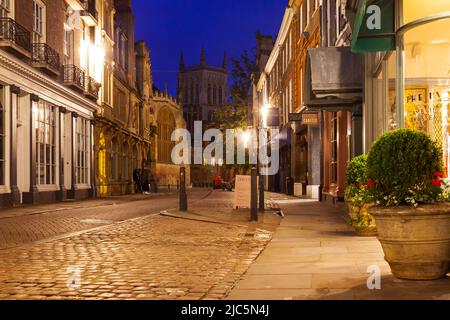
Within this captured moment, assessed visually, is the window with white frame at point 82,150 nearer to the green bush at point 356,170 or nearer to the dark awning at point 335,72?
the dark awning at point 335,72

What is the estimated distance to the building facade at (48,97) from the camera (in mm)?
21703

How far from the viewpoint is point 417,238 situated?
18.9 ft

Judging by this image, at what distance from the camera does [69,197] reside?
29703 mm

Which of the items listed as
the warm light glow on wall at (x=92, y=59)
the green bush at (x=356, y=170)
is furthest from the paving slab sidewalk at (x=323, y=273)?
the warm light glow on wall at (x=92, y=59)

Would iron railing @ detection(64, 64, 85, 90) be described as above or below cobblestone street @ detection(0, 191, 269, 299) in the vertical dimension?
above

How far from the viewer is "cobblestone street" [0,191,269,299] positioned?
6.08m

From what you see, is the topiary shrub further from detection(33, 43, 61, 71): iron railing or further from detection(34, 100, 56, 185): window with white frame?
detection(34, 100, 56, 185): window with white frame

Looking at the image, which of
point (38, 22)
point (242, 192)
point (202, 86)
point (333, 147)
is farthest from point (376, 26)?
point (202, 86)

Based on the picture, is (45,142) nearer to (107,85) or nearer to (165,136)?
(107,85)

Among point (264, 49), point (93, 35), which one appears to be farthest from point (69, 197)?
point (264, 49)

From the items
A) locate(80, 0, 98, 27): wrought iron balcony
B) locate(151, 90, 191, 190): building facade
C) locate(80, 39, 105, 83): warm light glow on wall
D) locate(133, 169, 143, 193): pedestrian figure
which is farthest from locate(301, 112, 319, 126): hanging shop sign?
locate(151, 90, 191, 190): building facade

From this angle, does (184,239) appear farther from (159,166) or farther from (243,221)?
(159,166)

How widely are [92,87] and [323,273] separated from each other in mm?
27795
